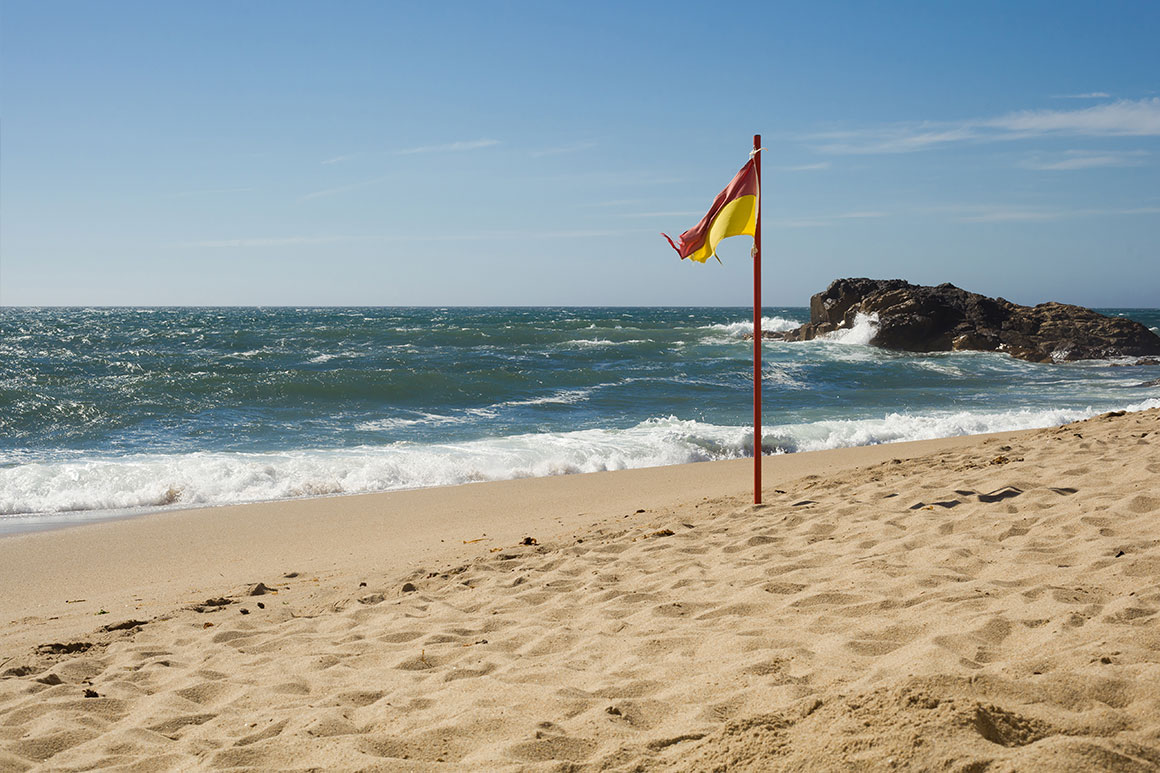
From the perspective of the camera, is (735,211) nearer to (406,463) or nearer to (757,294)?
(757,294)

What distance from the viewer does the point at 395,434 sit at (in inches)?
533

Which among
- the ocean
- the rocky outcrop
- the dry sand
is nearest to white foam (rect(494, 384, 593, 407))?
the ocean

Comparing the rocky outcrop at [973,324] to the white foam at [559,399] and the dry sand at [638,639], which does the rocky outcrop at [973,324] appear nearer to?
the white foam at [559,399]

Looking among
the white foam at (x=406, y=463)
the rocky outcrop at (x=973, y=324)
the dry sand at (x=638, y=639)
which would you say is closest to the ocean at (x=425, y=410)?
the white foam at (x=406, y=463)

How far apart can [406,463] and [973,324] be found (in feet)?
93.2

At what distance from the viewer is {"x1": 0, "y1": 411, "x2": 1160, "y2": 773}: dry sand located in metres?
2.34

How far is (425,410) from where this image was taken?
16688 millimetres

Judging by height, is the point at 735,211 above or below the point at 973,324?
above

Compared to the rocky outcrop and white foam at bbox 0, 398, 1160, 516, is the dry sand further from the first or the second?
the rocky outcrop

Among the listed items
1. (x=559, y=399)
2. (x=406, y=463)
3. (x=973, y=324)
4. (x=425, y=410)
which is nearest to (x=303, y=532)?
(x=406, y=463)

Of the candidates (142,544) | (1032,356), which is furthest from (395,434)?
(1032,356)

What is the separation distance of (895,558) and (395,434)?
1037 cm

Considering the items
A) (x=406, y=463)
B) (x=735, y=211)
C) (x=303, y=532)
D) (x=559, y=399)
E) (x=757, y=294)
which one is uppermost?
(x=735, y=211)

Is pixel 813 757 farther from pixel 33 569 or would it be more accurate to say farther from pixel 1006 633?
pixel 33 569
